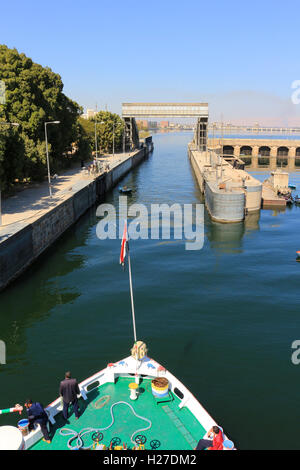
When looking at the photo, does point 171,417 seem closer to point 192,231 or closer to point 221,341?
point 221,341

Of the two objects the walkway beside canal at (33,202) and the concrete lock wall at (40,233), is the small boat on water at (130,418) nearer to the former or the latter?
the concrete lock wall at (40,233)

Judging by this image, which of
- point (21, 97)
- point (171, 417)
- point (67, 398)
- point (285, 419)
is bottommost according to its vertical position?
point (285, 419)

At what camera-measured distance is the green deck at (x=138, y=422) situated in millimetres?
11781

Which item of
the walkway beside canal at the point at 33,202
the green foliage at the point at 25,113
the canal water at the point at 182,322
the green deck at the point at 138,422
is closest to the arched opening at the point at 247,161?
the walkway beside canal at the point at 33,202

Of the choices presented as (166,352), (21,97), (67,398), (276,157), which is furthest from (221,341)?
(276,157)

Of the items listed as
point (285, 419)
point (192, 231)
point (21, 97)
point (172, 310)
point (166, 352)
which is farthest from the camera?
point (21, 97)

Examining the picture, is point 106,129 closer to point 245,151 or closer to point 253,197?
point 253,197

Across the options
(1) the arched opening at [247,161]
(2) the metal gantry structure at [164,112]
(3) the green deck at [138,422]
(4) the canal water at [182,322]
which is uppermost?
(2) the metal gantry structure at [164,112]

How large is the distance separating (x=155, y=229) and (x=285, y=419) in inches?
1204

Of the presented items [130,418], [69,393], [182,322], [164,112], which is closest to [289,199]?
[182,322]

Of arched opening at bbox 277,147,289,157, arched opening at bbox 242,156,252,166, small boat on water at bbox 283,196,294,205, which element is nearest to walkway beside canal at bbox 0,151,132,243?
small boat on water at bbox 283,196,294,205

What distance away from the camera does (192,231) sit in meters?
43.3

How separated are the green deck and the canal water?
121 inches

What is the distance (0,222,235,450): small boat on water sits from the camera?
11.6 metres
